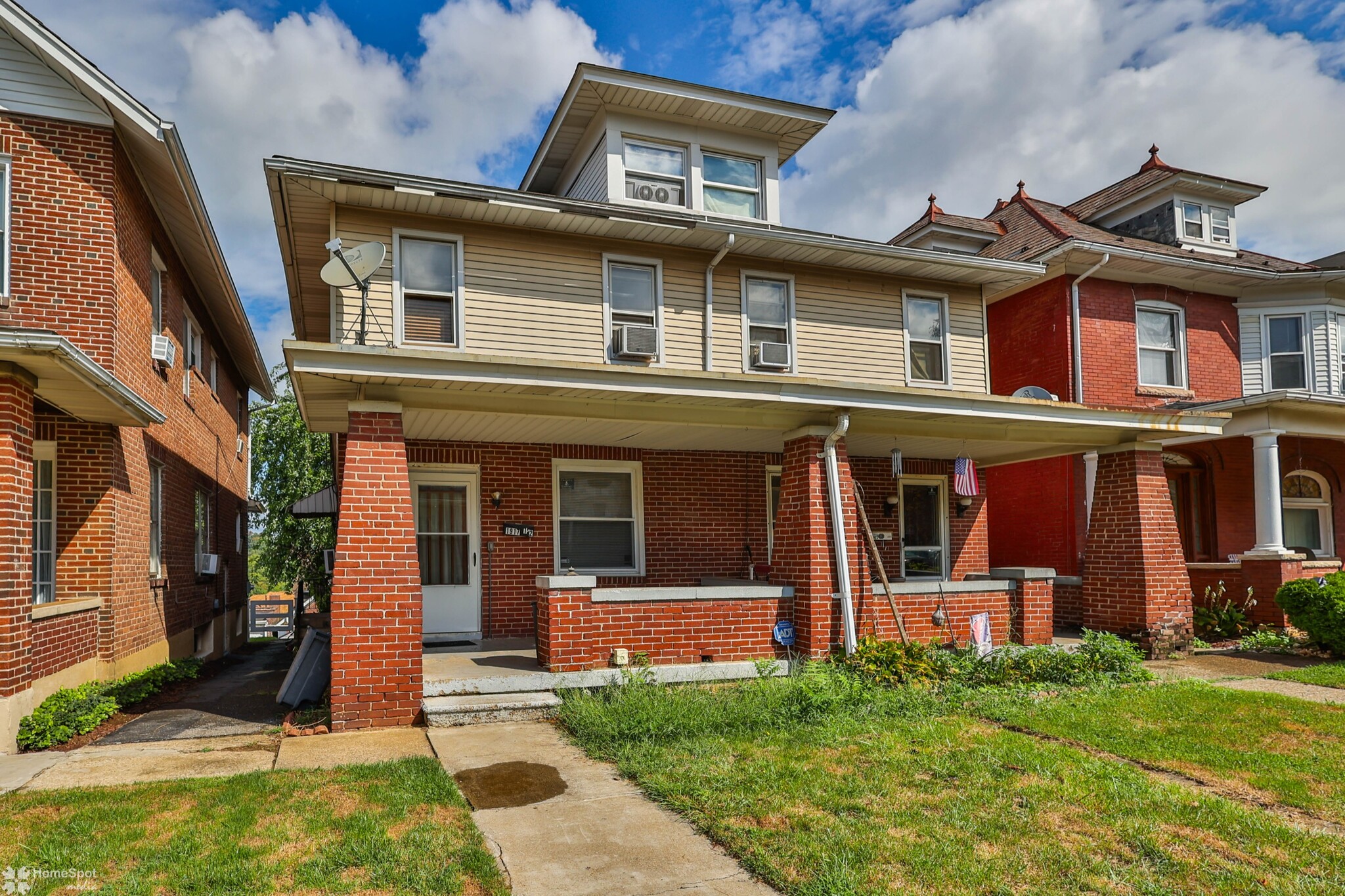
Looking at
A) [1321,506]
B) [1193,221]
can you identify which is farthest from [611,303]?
[1321,506]

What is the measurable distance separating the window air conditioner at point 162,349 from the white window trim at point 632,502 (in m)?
5.20

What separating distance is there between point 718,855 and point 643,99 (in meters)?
10.7

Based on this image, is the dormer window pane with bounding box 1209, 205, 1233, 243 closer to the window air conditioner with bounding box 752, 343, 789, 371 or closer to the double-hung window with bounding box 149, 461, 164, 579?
the window air conditioner with bounding box 752, 343, 789, 371

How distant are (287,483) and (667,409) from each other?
17702mm

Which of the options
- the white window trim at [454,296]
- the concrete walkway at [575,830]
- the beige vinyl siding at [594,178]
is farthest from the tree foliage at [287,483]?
the concrete walkway at [575,830]

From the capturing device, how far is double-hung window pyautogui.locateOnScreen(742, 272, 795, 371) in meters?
11.9

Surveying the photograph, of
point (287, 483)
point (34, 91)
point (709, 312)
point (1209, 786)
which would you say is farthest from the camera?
point (287, 483)

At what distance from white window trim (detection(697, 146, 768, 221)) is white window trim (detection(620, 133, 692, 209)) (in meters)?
0.17

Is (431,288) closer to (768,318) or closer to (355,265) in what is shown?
(355,265)

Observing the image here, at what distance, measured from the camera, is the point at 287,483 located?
2362cm

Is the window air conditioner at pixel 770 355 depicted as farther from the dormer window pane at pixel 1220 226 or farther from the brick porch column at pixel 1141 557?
the dormer window pane at pixel 1220 226

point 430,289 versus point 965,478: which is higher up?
point 430,289

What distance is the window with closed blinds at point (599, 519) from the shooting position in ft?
38.3

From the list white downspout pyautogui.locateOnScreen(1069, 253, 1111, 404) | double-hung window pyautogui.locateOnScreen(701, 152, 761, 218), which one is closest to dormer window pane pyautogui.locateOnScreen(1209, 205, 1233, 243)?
white downspout pyautogui.locateOnScreen(1069, 253, 1111, 404)
